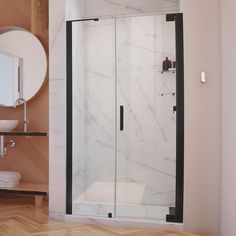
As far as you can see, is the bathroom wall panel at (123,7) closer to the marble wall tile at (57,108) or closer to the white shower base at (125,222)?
the marble wall tile at (57,108)

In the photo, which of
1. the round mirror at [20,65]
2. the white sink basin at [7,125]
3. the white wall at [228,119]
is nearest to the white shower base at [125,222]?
the white wall at [228,119]

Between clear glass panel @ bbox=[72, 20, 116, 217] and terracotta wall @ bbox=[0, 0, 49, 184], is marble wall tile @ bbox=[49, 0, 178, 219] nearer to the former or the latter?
clear glass panel @ bbox=[72, 20, 116, 217]

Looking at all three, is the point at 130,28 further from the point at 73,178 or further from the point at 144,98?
the point at 73,178

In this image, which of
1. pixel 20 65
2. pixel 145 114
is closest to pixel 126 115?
pixel 145 114

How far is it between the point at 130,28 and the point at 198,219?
83.0 inches

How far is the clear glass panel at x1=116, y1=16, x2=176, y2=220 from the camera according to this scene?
3227mm

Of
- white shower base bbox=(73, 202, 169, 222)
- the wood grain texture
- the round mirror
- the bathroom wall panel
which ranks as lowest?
the wood grain texture

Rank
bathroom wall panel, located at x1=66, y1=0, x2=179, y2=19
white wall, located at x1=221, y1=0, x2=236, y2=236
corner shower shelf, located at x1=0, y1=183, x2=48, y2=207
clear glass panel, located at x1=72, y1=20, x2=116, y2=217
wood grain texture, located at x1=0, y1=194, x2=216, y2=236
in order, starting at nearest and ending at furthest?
white wall, located at x1=221, y1=0, x2=236, y2=236, wood grain texture, located at x1=0, y1=194, x2=216, y2=236, clear glass panel, located at x1=72, y1=20, x2=116, y2=217, corner shower shelf, located at x1=0, y1=183, x2=48, y2=207, bathroom wall panel, located at x1=66, y1=0, x2=179, y2=19

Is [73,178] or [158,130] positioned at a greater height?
[158,130]

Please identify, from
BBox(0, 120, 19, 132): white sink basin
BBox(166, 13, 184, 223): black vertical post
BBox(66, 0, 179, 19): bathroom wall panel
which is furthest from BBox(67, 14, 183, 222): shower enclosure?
BBox(0, 120, 19, 132): white sink basin

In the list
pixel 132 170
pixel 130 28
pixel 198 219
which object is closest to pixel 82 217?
pixel 132 170

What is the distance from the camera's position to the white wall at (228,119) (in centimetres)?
238

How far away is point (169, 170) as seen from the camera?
127 inches

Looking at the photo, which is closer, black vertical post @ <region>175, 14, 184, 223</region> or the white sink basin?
black vertical post @ <region>175, 14, 184, 223</region>
